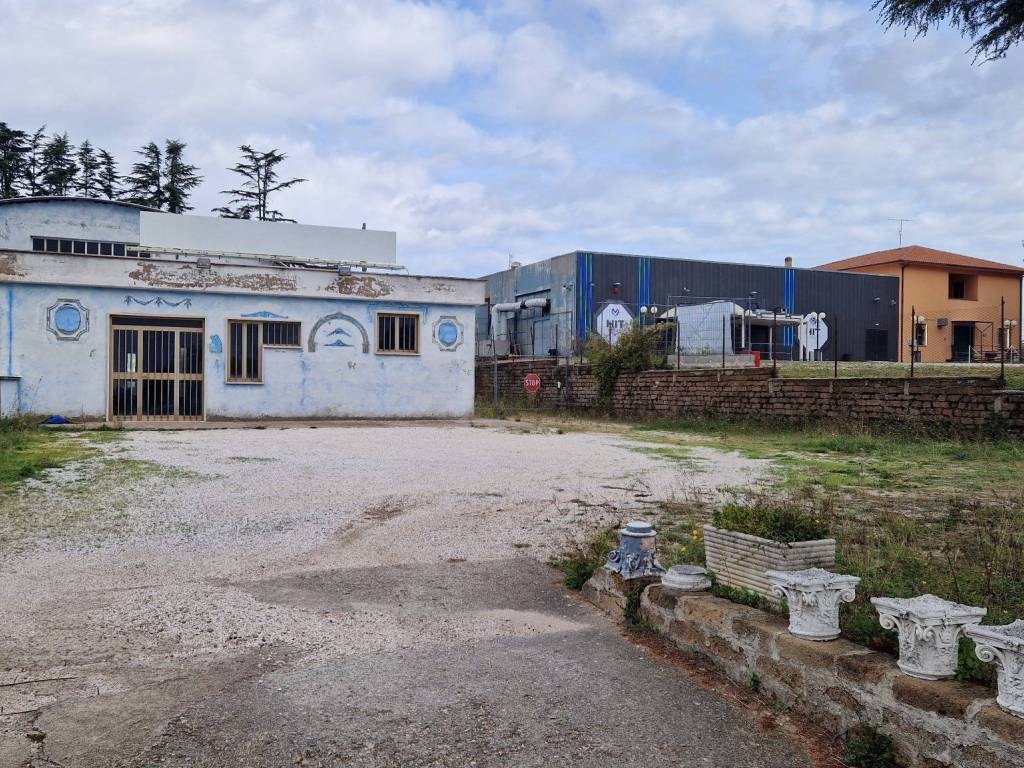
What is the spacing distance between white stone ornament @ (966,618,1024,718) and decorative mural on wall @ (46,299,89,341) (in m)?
18.2

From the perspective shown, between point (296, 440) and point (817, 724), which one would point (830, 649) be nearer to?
point (817, 724)

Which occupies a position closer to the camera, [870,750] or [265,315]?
[870,750]

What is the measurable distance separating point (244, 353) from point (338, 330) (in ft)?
6.96

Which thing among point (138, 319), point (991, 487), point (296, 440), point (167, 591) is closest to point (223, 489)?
point (167, 591)

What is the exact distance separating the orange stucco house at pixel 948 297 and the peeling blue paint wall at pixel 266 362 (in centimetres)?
2729

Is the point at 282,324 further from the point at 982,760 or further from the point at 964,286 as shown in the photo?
the point at 964,286

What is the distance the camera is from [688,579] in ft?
15.0

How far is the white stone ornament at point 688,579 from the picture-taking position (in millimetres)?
4574

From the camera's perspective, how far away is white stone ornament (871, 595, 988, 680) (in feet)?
10.0

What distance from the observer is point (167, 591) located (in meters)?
5.23

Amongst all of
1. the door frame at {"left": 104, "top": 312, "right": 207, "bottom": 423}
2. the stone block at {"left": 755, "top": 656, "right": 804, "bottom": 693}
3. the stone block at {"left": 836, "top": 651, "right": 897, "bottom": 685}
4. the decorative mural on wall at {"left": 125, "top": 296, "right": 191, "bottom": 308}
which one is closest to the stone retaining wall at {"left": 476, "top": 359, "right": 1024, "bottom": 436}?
the door frame at {"left": 104, "top": 312, "right": 207, "bottom": 423}

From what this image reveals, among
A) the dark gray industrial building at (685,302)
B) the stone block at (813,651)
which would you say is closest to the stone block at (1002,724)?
the stone block at (813,651)

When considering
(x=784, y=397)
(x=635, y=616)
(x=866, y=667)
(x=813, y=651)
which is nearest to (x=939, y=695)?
(x=866, y=667)

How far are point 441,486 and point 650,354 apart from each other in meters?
14.6
